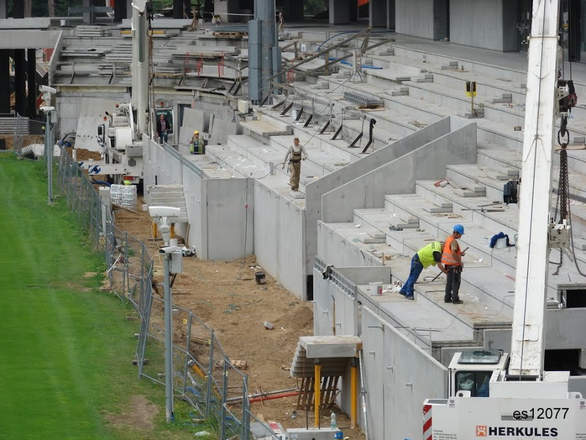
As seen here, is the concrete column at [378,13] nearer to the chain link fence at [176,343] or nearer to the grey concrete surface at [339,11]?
the grey concrete surface at [339,11]

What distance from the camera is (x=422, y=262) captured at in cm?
3030

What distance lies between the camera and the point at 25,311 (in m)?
36.0

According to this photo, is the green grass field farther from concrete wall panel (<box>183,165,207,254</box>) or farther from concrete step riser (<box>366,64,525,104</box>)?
concrete step riser (<box>366,64,525,104</box>)

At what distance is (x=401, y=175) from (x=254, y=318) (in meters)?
5.29

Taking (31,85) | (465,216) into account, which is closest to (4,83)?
(31,85)

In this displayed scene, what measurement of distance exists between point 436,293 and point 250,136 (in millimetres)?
26692

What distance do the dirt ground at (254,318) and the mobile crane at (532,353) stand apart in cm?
739

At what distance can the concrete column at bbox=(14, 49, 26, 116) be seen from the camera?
298ft

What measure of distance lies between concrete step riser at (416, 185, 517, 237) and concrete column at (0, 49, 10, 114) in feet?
166

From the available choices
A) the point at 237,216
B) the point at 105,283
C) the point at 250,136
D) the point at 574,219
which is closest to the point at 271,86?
the point at 250,136

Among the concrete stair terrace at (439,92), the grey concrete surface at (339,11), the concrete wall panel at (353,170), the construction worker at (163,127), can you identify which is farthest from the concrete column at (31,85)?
the concrete wall panel at (353,170)

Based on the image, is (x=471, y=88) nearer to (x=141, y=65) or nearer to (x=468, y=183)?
(x=468, y=183)

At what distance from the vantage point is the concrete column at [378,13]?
81500mm

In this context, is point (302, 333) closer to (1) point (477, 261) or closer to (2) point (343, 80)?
(1) point (477, 261)
